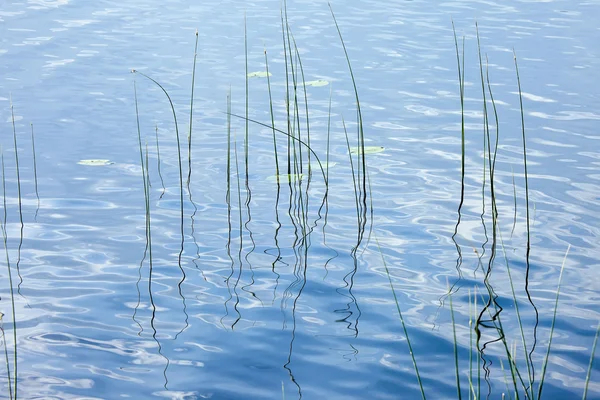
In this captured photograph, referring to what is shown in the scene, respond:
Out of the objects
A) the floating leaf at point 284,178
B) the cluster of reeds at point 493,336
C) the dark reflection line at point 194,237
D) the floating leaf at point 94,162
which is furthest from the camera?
the floating leaf at point 94,162

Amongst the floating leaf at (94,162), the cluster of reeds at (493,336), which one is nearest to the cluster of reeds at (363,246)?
the cluster of reeds at (493,336)

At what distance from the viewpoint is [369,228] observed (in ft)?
11.9

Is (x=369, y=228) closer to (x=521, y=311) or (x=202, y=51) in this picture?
(x=521, y=311)

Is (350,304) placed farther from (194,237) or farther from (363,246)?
(194,237)

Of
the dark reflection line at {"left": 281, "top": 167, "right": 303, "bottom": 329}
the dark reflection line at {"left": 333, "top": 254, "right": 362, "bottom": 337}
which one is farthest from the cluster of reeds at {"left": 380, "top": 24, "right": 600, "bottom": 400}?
the dark reflection line at {"left": 281, "top": 167, "right": 303, "bottom": 329}

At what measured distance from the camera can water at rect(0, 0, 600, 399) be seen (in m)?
2.55

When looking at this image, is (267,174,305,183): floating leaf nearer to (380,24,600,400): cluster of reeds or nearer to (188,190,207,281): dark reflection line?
(188,190,207,281): dark reflection line

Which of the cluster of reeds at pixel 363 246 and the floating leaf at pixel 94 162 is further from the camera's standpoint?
the floating leaf at pixel 94 162

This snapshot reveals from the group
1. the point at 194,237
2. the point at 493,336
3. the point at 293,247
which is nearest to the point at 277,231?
the point at 293,247

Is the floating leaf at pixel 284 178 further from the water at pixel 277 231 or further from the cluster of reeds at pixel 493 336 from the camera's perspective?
the cluster of reeds at pixel 493 336

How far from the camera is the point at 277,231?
11.9ft

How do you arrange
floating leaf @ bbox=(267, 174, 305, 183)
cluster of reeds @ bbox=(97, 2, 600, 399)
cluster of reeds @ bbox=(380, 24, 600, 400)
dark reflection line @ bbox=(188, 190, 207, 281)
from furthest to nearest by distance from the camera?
floating leaf @ bbox=(267, 174, 305, 183) < dark reflection line @ bbox=(188, 190, 207, 281) < cluster of reeds @ bbox=(97, 2, 600, 399) < cluster of reeds @ bbox=(380, 24, 600, 400)

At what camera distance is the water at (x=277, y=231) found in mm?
2547

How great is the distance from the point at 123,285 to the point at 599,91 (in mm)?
3957
